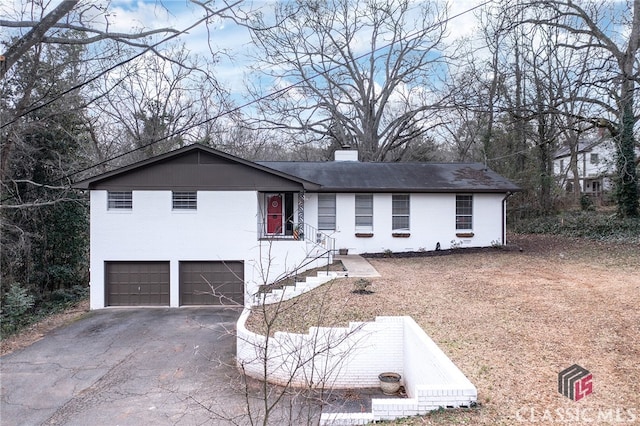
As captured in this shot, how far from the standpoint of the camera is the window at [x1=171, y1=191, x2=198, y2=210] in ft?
48.2

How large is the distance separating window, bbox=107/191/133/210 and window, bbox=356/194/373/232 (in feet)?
28.0

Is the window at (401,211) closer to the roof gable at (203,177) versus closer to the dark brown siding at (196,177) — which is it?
→ the roof gable at (203,177)

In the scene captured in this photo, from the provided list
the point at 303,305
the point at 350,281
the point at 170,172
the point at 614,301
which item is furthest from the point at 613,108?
the point at 170,172

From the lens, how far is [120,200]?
14.6m

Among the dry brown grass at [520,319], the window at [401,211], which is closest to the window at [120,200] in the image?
the dry brown grass at [520,319]

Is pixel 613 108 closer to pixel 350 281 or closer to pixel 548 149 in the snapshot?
pixel 548 149

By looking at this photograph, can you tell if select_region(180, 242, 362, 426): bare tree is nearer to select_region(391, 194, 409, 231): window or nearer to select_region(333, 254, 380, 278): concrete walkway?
select_region(333, 254, 380, 278): concrete walkway

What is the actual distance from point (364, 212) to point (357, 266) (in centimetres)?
368

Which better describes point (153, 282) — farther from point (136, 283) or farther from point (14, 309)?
point (14, 309)

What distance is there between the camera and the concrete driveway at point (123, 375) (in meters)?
6.68

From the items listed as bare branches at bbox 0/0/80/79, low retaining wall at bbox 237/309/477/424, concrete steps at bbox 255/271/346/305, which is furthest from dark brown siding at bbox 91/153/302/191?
bare branches at bbox 0/0/80/79

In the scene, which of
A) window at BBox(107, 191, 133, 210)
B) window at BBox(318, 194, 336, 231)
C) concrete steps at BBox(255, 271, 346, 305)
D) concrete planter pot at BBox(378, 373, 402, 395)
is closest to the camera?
concrete planter pot at BBox(378, 373, 402, 395)

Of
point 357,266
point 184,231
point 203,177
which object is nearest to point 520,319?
point 357,266

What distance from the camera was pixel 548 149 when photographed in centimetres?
2572
